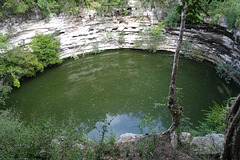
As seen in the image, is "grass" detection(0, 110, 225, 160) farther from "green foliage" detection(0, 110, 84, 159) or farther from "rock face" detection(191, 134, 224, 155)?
"rock face" detection(191, 134, 224, 155)

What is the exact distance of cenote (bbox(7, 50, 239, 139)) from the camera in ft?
21.5

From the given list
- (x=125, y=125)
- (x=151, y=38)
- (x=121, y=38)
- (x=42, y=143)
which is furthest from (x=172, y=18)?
(x=42, y=143)

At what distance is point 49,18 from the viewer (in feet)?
36.4

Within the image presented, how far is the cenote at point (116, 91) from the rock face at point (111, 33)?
1.04 meters

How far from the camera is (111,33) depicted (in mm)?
12773

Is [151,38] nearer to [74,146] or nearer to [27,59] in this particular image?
[27,59]

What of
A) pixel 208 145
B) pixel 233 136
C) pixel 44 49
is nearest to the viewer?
pixel 233 136

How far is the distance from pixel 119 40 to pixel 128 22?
1.49m

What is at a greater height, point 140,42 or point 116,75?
point 140,42

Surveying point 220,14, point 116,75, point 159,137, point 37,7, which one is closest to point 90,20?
point 37,7

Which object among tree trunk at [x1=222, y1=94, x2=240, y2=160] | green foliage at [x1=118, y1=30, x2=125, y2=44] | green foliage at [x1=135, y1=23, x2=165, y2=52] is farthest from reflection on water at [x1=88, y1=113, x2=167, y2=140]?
green foliage at [x1=118, y1=30, x2=125, y2=44]

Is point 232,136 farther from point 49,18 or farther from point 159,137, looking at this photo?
point 49,18

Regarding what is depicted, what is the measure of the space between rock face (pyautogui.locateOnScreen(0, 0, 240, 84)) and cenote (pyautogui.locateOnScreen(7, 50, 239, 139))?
3.40 feet

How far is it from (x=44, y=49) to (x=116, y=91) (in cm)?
483
